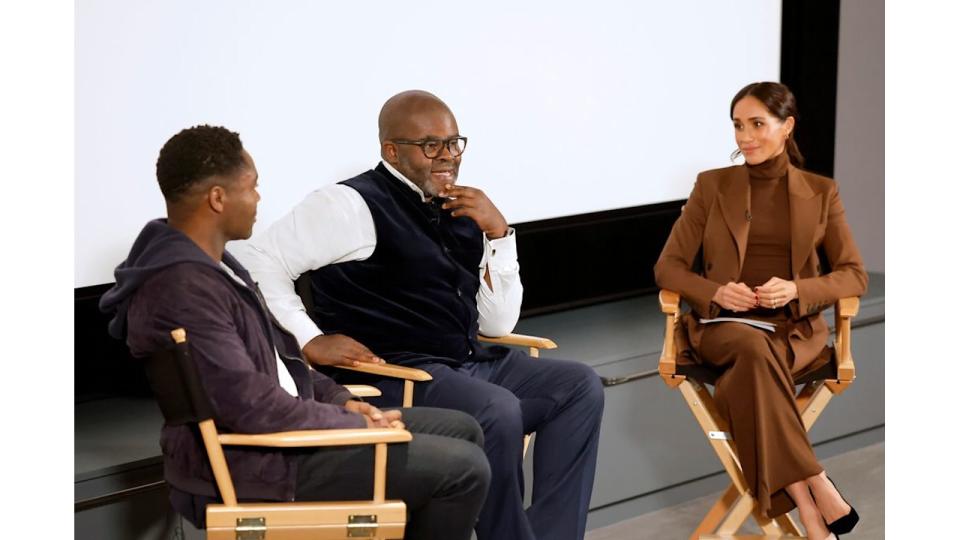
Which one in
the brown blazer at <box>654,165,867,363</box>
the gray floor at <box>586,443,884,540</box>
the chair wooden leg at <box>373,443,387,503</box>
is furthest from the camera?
the gray floor at <box>586,443,884,540</box>

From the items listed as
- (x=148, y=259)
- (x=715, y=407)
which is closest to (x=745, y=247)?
(x=715, y=407)

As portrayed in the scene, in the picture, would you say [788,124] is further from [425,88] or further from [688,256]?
[425,88]

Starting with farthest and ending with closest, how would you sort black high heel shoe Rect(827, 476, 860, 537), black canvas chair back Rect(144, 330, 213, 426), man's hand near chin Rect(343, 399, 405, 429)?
1. black high heel shoe Rect(827, 476, 860, 537)
2. man's hand near chin Rect(343, 399, 405, 429)
3. black canvas chair back Rect(144, 330, 213, 426)

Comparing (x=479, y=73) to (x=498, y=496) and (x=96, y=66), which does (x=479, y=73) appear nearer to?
(x=96, y=66)

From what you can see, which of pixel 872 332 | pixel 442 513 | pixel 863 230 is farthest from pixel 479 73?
pixel 863 230

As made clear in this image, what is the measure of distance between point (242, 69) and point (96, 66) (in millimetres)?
474

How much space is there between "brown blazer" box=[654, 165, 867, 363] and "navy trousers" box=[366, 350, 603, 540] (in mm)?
499

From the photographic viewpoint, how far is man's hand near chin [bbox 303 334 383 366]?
11.2ft

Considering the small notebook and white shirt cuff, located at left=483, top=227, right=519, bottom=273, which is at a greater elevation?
white shirt cuff, located at left=483, top=227, right=519, bottom=273

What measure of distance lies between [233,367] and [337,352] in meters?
0.68

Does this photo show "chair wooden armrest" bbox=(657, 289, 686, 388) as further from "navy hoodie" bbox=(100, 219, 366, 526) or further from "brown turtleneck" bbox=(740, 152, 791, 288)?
"navy hoodie" bbox=(100, 219, 366, 526)

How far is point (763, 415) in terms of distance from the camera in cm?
366

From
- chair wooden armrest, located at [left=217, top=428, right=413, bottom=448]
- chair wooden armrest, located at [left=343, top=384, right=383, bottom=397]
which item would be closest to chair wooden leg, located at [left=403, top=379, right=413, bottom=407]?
chair wooden armrest, located at [left=343, top=384, right=383, bottom=397]

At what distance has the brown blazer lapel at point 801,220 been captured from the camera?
3939mm
